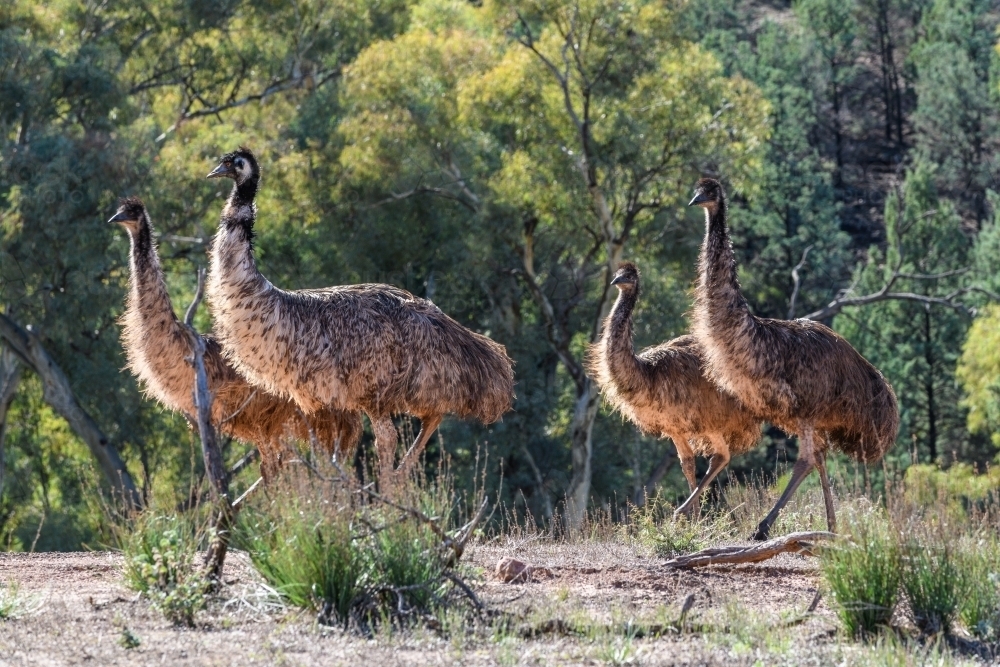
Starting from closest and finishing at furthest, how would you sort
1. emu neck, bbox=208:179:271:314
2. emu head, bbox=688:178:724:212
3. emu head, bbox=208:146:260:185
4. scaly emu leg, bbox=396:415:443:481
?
1. emu neck, bbox=208:179:271:314
2. emu head, bbox=208:146:260:185
3. scaly emu leg, bbox=396:415:443:481
4. emu head, bbox=688:178:724:212

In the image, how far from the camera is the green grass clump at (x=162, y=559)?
810cm

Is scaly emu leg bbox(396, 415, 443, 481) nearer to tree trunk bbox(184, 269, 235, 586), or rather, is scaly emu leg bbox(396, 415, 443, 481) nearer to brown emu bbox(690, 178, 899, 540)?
brown emu bbox(690, 178, 899, 540)

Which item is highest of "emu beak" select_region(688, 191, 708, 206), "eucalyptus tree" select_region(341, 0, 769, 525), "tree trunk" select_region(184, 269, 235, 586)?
"eucalyptus tree" select_region(341, 0, 769, 525)

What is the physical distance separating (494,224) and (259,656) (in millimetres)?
19990

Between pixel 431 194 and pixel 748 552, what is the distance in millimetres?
19627

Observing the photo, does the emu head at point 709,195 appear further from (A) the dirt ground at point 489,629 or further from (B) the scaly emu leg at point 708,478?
(A) the dirt ground at point 489,629

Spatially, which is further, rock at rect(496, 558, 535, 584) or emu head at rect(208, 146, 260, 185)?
emu head at rect(208, 146, 260, 185)

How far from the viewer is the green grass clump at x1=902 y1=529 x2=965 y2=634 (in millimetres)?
7824

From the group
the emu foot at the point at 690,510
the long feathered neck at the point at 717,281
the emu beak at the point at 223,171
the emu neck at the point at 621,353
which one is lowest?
the emu foot at the point at 690,510

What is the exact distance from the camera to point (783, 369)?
11828 mm

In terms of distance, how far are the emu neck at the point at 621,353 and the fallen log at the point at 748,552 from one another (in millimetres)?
3181

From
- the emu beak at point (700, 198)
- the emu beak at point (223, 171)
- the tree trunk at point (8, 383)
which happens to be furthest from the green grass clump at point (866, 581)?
→ the tree trunk at point (8, 383)

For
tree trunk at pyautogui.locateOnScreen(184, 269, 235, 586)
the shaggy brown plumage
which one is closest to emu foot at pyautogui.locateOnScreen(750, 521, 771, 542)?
the shaggy brown plumage

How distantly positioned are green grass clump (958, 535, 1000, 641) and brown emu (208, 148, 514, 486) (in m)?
3.70
